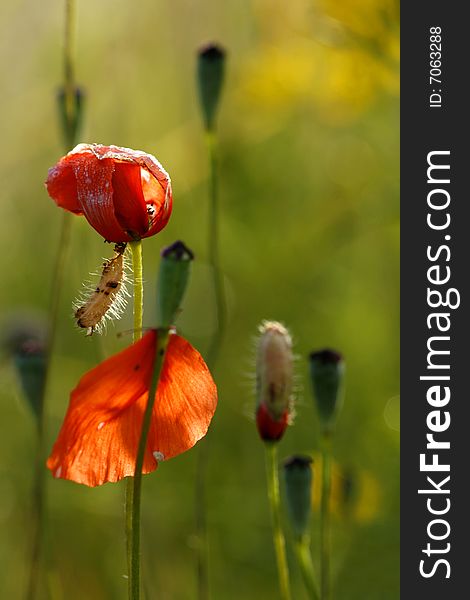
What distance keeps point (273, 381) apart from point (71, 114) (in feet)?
1.96

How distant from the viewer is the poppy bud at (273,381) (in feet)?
3.44

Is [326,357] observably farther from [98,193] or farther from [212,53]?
[212,53]

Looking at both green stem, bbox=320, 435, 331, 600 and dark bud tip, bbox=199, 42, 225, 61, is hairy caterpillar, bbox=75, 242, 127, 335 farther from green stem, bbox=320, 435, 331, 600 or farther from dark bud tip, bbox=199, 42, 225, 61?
dark bud tip, bbox=199, 42, 225, 61

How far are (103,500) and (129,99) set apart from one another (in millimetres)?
1509

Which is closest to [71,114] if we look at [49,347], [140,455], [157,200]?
[49,347]

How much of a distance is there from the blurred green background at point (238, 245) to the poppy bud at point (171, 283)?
695 millimetres

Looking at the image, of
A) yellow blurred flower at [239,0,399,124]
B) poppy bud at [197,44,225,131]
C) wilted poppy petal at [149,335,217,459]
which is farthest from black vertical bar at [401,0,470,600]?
wilted poppy petal at [149,335,217,459]

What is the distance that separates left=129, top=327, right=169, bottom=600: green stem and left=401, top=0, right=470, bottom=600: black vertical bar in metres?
0.65

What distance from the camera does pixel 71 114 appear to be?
1.45 m

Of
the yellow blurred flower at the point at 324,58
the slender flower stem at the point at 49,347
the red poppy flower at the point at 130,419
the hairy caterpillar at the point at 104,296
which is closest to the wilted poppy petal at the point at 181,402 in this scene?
the red poppy flower at the point at 130,419

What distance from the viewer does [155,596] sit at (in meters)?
1.71

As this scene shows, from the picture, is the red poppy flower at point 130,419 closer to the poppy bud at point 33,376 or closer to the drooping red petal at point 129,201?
the drooping red petal at point 129,201

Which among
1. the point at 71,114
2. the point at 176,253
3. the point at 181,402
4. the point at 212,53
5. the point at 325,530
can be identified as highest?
the point at 212,53

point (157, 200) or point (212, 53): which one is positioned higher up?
point (212, 53)
